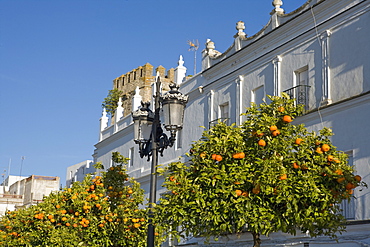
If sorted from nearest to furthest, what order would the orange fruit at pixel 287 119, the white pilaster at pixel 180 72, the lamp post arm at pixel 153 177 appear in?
the orange fruit at pixel 287 119, the lamp post arm at pixel 153 177, the white pilaster at pixel 180 72

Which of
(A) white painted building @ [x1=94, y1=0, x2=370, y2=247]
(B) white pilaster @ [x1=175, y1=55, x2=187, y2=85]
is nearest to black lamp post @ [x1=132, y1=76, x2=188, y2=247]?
(A) white painted building @ [x1=94, y1=0, x2=370, y2=247]

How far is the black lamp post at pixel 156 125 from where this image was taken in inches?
436

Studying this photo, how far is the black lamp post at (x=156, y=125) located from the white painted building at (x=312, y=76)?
18.3 ft

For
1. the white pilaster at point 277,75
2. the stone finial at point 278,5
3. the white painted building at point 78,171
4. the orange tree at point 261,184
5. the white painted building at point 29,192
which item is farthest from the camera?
the white painted building at point 29,192

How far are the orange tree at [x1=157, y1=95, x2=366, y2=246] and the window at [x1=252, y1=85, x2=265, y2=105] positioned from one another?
8559mm

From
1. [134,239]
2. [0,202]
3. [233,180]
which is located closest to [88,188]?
[134,239]

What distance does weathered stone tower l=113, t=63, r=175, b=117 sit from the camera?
38.4m

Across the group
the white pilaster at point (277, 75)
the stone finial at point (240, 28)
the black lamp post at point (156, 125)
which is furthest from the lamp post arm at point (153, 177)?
the stone finial at point (240, 28)

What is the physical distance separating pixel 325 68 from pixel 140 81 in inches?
950

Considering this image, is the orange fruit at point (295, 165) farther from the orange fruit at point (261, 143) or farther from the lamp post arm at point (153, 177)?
the lamp post arm at point (153, 177)

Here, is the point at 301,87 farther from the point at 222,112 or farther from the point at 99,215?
the point at 99,215

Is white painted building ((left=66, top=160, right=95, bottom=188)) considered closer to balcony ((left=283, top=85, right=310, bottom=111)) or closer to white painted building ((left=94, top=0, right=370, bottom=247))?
white painted building ((left=94, top=0, right=370, bottom=247))

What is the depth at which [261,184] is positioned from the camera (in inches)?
389

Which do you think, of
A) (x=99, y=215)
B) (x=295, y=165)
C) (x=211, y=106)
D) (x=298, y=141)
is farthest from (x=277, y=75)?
(x=295, y=165)
